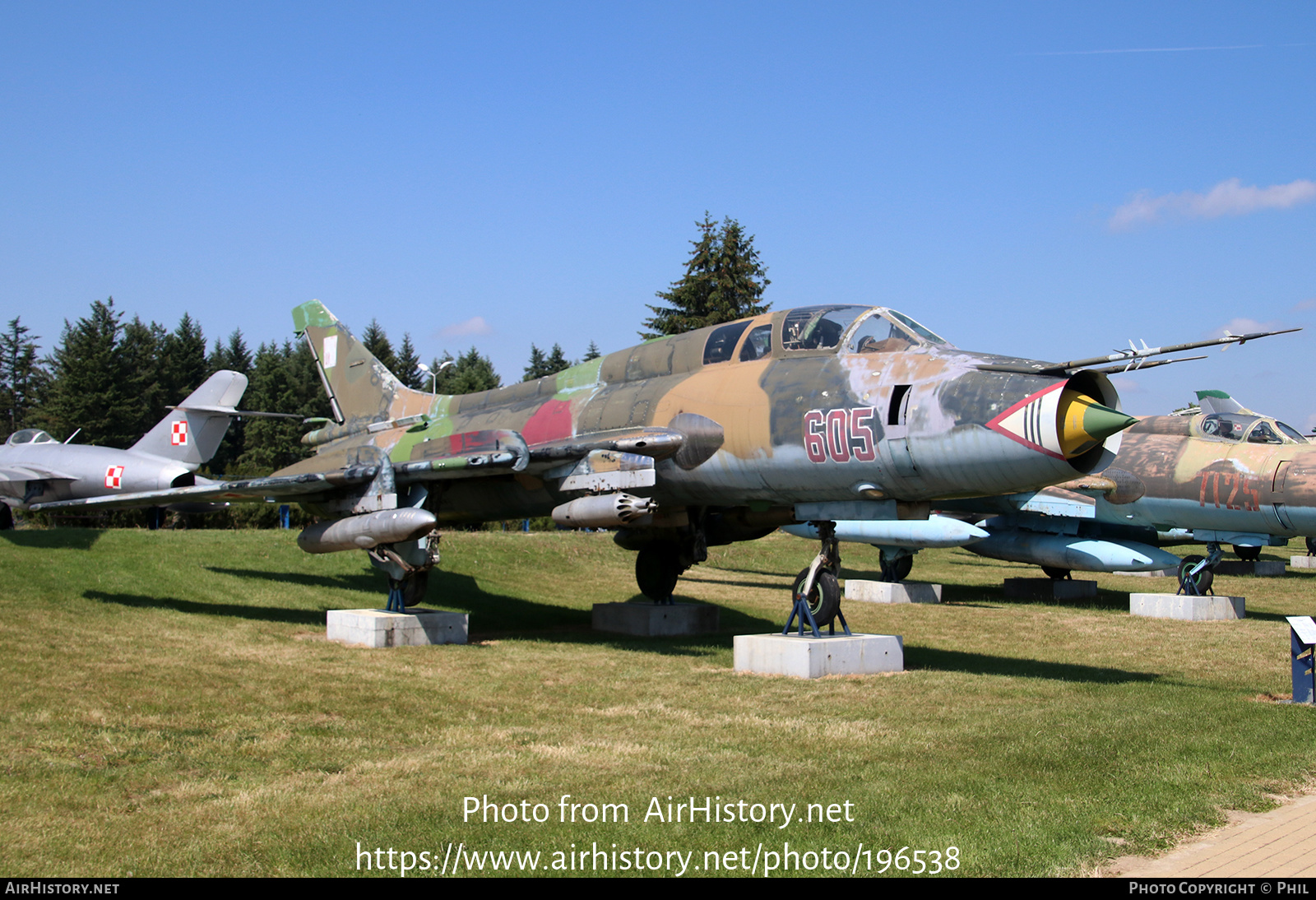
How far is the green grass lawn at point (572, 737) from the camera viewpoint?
5.68m

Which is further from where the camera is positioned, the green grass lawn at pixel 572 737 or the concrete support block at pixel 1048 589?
the concrete support block at pixel 1048 589

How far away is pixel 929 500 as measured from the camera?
458 inches

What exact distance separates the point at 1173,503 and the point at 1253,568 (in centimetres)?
1408

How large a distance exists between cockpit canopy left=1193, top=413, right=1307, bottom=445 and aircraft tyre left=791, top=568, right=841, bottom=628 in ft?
37.9

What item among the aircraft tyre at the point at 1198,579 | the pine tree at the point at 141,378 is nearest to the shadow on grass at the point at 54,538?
the aircraft tyre at the point at 1198,579

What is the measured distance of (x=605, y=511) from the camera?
40.5 ft

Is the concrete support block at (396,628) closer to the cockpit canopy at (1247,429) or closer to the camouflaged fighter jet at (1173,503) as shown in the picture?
the camouflaged fighter jet at (1173,503)

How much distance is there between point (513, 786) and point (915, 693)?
5.23 metres

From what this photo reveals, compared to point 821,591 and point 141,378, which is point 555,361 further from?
point 821,591

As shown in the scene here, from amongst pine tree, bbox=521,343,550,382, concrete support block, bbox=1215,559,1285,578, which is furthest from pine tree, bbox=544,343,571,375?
concrete support block, bbox=1215,559,1285,578

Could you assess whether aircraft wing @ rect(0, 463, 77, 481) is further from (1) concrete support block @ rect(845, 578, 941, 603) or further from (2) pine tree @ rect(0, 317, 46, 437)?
(2) pine tree @ rect(0, 317, 46, 437)

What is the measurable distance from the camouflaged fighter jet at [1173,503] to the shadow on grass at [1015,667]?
5.24 m

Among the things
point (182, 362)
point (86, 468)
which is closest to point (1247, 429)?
point (86, 468)

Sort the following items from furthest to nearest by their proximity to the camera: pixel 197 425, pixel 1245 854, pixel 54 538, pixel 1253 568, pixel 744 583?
pixel 1253 568
pixel 744 583
pixel 197 425
pixel 54 538
pixel 1245 854
